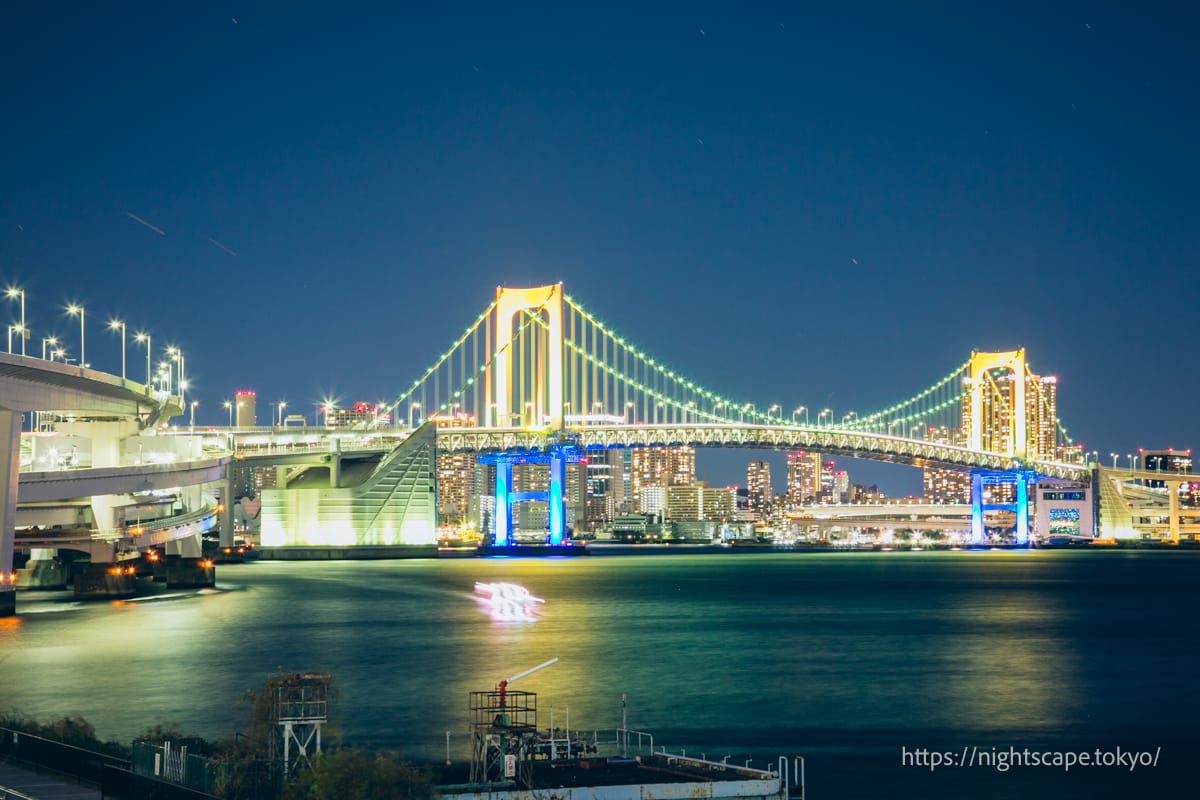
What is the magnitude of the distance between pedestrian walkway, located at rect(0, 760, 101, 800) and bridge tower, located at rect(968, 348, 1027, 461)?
11295cm

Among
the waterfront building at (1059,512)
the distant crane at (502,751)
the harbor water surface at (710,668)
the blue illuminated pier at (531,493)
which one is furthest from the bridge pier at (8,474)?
the waterfront building at (1059,512)

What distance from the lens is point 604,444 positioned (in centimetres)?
10150

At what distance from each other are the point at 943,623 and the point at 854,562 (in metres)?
72.7

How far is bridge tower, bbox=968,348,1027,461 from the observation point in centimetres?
12625

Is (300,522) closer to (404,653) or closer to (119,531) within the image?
(119,531)

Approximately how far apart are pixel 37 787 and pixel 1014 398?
122814mm

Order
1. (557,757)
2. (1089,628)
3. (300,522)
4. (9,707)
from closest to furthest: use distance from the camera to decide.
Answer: (557,757), (9,707), (1089,628), (300,522)

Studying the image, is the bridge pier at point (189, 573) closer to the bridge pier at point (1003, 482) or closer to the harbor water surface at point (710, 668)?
the harbor water surface at point (710, 668)

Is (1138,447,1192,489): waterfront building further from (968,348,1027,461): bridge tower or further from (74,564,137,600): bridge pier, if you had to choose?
(74,564,137,600): bridge pier

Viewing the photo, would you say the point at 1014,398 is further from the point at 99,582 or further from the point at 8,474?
the point at 8,474

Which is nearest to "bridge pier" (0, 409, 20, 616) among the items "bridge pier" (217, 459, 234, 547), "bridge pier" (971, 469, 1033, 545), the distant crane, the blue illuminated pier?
the distant crane

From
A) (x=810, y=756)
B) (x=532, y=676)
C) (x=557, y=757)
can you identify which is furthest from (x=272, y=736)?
(x=532, y=676)

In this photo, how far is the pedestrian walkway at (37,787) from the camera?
1644 cm

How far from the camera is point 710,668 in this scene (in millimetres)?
36938
